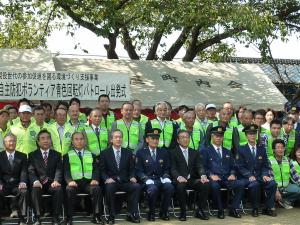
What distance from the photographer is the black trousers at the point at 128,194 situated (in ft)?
23.3

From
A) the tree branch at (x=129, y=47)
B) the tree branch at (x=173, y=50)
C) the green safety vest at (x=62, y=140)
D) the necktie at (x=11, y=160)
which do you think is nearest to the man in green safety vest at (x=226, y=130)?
the green safety vest at (x=62, y=140)

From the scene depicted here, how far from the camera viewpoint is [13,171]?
23.2 feet

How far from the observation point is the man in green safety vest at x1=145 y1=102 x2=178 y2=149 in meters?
8.19

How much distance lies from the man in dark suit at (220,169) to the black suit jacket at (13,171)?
2744 mm

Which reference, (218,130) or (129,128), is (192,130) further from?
(129,128)

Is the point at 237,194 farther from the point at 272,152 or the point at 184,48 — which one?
the point at 184,48

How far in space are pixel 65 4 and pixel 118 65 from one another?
2.27 m

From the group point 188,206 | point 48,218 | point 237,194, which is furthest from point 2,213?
point 237,194

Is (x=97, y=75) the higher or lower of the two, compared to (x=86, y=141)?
higher

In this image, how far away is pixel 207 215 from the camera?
7633 millimetres

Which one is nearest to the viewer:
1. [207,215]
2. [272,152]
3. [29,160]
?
[29,160]

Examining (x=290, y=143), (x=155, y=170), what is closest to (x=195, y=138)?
(x=155, y=170)

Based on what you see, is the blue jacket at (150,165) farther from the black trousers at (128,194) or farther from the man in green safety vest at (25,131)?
the man in green safety vest at (25,131)

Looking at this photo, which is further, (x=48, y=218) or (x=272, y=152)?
(x=272, y=152)
